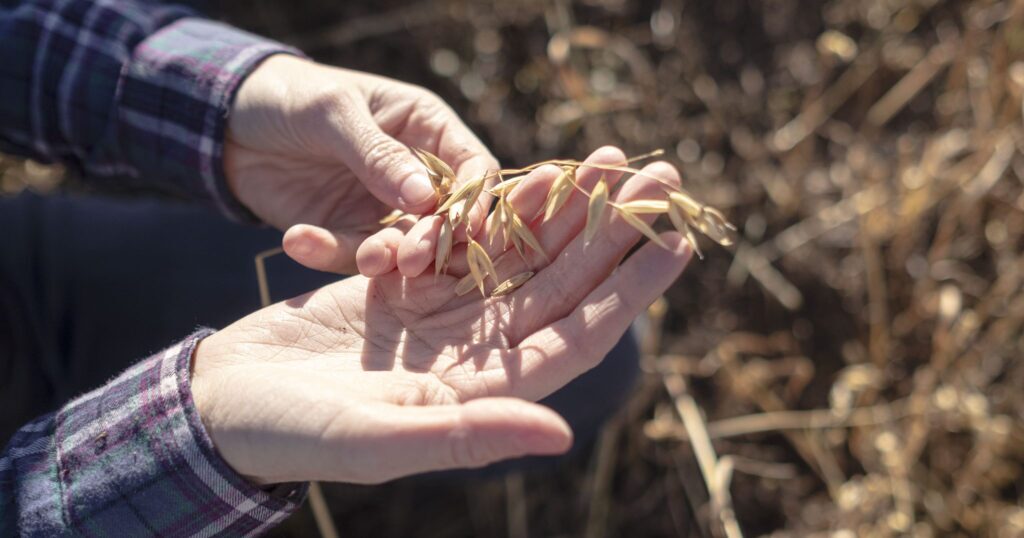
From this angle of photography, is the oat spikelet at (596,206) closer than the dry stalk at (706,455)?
Yes

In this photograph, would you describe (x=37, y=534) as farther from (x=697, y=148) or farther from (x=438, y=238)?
(x=697, y=148)

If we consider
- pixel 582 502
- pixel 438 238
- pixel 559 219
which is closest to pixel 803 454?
pixel 582 502

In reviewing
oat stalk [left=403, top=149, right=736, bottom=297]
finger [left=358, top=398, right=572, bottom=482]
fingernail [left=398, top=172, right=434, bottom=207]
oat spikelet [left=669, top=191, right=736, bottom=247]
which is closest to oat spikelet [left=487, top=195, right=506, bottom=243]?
oat stalk [left=403, top=149, right=736, bottom=297]

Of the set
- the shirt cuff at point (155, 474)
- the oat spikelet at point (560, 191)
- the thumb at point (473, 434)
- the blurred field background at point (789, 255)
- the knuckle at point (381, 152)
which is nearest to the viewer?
the thumb at point (473, 434)

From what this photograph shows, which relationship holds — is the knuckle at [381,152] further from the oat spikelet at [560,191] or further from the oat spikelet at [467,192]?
the oat spikelet at [560,191]

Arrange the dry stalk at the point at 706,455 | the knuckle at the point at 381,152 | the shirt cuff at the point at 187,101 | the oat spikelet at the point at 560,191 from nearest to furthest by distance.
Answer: the oat spikelet at the point at 560,191
the knuckle at the point at 381,152
the shirt cuff at the point at 187,101
the dry stalk at the point at 706,455

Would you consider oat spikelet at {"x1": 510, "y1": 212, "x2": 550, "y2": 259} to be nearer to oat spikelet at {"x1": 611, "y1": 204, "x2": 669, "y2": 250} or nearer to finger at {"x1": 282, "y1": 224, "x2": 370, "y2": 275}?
oat spikelet at {"x1": 611, "y1": 204, "x2": 669, "y2": 250}

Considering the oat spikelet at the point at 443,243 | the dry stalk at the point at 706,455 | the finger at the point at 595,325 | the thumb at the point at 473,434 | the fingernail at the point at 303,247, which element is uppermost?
the fingernail at the point at 303,247

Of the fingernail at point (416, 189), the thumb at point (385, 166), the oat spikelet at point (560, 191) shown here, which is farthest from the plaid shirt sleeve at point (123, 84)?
the oat spikelet at point (560, 191)

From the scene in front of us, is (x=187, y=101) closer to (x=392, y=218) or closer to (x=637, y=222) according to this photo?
(x=392, y=218)
